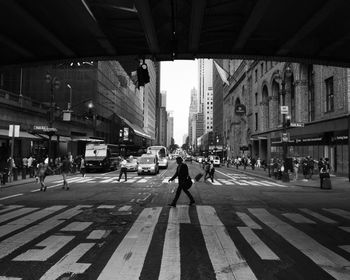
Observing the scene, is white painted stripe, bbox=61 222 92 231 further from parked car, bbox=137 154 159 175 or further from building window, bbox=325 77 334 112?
building window, bbox=325 77 334 112

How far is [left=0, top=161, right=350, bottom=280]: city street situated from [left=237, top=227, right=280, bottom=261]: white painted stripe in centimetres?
2

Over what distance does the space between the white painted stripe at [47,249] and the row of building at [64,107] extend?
24445 mm

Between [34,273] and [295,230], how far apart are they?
6569mm

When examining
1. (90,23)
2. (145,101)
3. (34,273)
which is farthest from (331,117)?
(145,101)

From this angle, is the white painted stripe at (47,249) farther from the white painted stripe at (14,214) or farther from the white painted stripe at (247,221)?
the white painted stripe at (247,221)

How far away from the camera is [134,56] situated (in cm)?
1437

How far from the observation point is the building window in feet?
114

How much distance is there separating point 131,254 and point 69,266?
1.24m

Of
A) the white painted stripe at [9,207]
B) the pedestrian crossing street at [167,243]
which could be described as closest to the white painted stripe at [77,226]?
the pedestrian crossing street at [167,243]

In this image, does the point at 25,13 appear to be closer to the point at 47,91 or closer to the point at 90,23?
the point at 90,23

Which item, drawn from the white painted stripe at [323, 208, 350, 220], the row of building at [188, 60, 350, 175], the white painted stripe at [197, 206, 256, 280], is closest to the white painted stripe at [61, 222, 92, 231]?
the white painted stripe at [197, 206, 256, 280]

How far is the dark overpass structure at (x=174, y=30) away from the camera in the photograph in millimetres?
9602

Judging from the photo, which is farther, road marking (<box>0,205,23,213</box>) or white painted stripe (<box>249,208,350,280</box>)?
road marking (<box>0,205,23,213</box>)

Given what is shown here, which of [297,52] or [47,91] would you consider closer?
[297,52]
